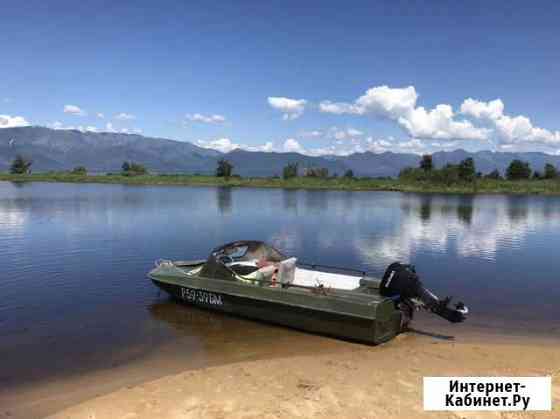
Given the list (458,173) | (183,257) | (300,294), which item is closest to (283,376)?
(300,294)

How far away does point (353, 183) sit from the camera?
129 meters

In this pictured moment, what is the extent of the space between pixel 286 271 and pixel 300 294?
2.54m

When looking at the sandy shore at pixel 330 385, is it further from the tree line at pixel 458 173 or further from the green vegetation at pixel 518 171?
the green vegetation at pixel 518 171

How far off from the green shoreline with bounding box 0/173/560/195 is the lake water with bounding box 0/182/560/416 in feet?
223

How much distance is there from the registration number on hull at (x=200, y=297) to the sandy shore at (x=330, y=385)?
4747mm

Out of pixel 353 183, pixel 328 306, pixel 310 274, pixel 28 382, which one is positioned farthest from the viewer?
pixel 353 183

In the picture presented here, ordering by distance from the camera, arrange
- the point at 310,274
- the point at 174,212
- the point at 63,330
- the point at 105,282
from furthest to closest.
Answer: the point at 174,212 < the point at 105,282 < the point at 310,274 < the point at 63,330

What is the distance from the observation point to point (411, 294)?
1378 cm

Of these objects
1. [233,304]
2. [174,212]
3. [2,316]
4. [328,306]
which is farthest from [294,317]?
[174,212]

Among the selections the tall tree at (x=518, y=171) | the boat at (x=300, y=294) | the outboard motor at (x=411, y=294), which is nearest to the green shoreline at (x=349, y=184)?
the tall tree at (x=518, y=171)

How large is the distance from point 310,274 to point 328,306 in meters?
3.91

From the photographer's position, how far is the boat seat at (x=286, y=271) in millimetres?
16844

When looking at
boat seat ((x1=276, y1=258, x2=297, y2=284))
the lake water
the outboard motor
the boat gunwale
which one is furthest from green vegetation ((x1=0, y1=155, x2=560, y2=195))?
the outboard motor

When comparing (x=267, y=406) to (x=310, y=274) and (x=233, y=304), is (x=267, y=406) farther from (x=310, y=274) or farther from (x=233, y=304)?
(x=310, y=274)
